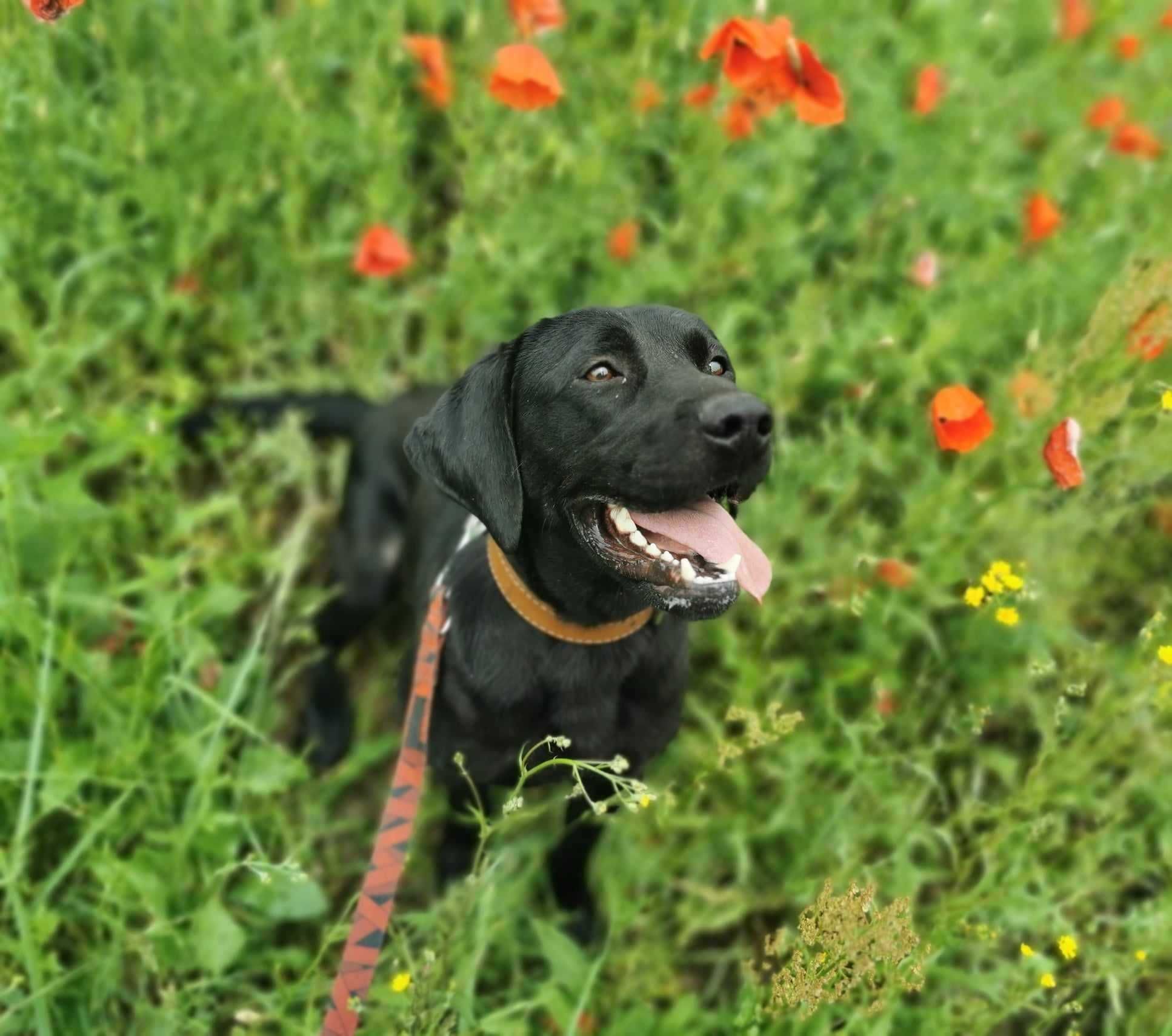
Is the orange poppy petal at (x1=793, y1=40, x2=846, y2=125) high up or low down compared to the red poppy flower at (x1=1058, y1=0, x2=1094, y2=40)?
down

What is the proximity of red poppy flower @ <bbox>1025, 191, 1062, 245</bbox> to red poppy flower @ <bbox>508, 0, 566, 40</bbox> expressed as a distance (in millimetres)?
1823

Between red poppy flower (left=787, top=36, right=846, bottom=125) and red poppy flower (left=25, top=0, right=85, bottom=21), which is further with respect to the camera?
red poppy flower (left=787, top=36, right=846, bottom=125)

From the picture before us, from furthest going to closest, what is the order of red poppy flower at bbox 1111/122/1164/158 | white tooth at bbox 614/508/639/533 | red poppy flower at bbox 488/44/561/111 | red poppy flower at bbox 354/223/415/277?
red poppy flower at bbox 1111/122/1164/158 < red poppy flower at bbox 354/223/415/277 < red poppy flower at bbox 488/44/561/111 < white tooth at bbox 614/508/639/533

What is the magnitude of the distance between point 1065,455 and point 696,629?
1238 millimetres

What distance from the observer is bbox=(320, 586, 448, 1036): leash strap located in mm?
1803

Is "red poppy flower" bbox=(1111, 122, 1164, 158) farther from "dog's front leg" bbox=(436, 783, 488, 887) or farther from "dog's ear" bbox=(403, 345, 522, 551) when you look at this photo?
"dog's front leg" bbox=(436, 783, 488, 887)

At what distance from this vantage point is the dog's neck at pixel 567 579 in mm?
1990

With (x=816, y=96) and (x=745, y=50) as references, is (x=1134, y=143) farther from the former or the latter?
(x=745, y=50)

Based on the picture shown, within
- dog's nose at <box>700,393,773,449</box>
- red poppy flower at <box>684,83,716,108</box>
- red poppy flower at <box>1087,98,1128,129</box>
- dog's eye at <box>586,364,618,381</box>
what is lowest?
dog's eye at <box>586,364,618,381</box>

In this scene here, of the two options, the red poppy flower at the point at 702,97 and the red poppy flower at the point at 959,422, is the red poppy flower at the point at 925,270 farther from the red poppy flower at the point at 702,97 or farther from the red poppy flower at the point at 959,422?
the red poppy flower at the point at 959,422

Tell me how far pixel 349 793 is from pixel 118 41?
261 centimetres

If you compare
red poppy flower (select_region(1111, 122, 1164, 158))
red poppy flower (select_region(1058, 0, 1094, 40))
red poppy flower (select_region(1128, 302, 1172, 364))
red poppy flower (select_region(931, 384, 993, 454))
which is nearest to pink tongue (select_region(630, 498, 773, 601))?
red poppy flower (select_region(931, 384, 993, 454))

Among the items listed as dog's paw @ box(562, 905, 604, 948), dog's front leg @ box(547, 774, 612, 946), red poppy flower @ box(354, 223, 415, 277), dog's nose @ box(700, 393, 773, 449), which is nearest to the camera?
dog's nose @ box(700, 393, 773, 449)

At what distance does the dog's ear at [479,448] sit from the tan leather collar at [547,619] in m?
0.14
